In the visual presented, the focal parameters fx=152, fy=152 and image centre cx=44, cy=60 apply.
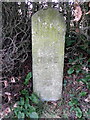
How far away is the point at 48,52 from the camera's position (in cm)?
201

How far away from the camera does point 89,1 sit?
7.79ft

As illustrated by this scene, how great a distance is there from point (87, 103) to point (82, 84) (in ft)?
1.07

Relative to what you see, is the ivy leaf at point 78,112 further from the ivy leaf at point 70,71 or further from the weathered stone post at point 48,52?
the ivy leaf at point 70,71

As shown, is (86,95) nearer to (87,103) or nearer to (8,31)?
(87,103)

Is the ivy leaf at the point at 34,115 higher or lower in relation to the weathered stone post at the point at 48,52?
lower

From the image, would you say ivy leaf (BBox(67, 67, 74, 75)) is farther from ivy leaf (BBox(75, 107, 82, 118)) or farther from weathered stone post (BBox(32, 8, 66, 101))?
Answer: ivy leaf (BBox(75, 107, 82, 118))

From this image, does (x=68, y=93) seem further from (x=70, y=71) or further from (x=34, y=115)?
(x=34, y=115)

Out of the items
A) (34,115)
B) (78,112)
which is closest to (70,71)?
(78,112)

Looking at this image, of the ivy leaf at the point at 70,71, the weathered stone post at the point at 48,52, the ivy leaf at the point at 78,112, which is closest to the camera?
the weathered stone post at the point at 48,52

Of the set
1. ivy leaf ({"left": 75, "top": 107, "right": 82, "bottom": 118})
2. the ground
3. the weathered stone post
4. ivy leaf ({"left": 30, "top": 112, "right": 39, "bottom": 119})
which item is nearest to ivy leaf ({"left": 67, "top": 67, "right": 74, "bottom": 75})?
the ground

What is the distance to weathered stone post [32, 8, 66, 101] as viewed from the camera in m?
1.85

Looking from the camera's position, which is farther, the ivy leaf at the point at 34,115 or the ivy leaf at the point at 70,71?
the ivy leaf at the point at 70,71

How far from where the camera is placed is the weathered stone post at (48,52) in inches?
72.9

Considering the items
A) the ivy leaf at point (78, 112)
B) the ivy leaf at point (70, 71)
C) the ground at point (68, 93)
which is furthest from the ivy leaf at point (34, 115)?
the ivy leaf at point (70, 71)
